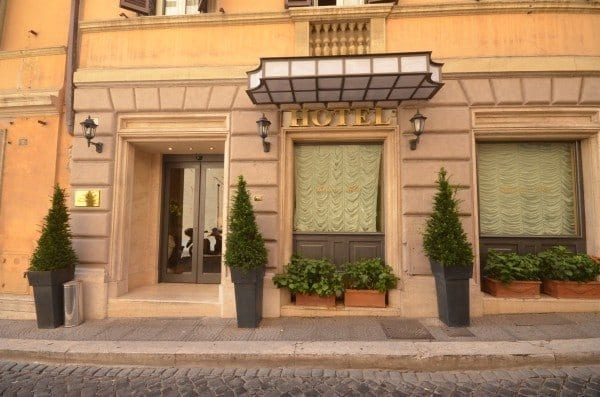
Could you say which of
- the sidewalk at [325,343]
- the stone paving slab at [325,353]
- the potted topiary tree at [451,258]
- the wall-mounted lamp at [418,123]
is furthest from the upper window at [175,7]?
the stone paving slab at [325,353]

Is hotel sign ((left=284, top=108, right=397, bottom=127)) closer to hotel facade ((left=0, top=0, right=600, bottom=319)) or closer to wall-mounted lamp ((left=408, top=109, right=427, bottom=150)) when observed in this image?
hotel facade ((left=0, top=0, right=600, bottom=319))

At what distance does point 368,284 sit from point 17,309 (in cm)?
715

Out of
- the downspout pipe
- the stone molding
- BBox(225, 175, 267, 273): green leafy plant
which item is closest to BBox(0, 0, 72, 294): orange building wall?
the downspout pipe

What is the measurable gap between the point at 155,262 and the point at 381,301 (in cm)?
557

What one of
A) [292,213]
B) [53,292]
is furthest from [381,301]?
[53,292]

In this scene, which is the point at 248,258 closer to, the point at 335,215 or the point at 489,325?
the point at 335,215

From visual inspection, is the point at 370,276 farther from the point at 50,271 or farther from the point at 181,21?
the point at 181,21

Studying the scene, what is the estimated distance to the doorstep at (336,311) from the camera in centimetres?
610

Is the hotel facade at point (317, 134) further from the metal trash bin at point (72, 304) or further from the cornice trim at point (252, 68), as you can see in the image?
the metal trash bin at point (72, 304)

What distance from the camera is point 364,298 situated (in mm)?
6156

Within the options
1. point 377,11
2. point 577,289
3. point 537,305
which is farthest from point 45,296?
point 577,289

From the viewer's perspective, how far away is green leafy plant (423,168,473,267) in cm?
543

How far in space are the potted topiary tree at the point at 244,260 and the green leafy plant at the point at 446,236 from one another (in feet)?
10.4

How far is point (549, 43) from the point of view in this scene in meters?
6.52
